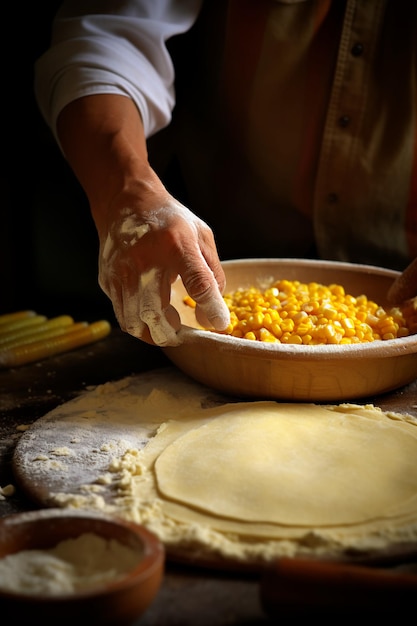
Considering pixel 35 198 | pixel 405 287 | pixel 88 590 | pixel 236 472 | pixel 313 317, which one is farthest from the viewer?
pixel 35 198

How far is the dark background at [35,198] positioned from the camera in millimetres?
3146

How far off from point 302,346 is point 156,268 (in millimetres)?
375

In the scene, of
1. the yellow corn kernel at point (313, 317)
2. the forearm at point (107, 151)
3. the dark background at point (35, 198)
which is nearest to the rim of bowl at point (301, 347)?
the yellow corn kernel at point (313, 317)

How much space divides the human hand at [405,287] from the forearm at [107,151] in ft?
2.40

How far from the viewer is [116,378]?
2043 millimetres

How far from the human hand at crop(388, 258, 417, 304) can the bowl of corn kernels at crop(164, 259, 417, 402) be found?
3 cm

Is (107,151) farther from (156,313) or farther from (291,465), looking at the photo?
(291,465)

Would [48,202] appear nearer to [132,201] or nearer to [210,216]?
→ [210,216]

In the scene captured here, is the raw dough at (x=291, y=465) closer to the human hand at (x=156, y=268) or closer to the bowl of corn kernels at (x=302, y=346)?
the bowl of corn kernels at (x=302, y=346)

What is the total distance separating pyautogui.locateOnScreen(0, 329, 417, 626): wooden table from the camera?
1046 mm

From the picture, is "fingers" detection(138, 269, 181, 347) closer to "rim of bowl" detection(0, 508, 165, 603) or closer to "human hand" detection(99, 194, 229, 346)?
"human hand" detection(99, 194, 229, 346)

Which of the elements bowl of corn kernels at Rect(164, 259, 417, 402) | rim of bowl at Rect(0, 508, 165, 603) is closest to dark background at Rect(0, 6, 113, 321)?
bowl of corn kernels at Rect(164, 259, 417, 402)

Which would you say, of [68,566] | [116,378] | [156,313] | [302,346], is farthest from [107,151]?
[68,566]

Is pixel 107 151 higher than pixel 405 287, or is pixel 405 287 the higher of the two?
pixel 107 151
